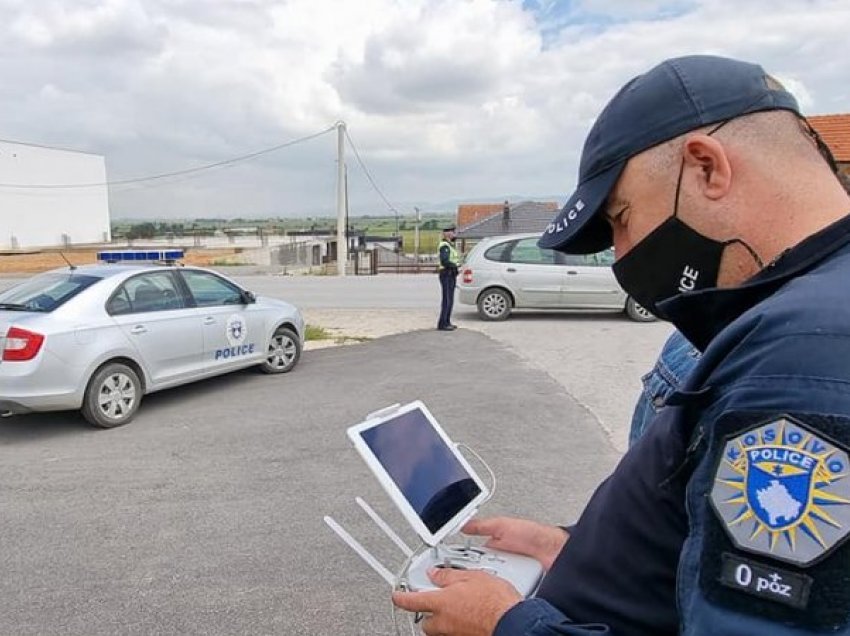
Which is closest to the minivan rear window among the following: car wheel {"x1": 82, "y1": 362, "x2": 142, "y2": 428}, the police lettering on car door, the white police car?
the white police car

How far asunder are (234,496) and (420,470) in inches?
113

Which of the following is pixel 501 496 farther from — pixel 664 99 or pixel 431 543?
pixel 664 99

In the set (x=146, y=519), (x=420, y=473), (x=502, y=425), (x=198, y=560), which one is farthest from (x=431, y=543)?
(x=502, y=425)

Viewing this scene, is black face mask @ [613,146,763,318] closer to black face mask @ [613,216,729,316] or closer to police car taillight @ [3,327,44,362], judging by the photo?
black face mask @ [613,216,729,316]

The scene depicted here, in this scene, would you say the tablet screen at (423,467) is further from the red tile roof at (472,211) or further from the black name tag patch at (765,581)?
the red tile roof at (472,211)

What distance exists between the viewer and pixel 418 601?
135cm

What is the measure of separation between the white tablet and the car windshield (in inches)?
202

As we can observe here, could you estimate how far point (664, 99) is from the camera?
1.08 meters

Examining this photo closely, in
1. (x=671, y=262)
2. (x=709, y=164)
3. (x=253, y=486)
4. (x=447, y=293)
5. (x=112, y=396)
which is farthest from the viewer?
(x=447, y=293)

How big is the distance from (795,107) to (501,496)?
11.5ft

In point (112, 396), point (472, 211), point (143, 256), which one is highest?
point (472, 211)

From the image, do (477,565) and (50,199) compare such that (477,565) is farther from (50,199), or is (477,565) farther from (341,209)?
(50,199)

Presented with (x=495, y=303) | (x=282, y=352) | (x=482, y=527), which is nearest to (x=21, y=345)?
(x=282, y=352)

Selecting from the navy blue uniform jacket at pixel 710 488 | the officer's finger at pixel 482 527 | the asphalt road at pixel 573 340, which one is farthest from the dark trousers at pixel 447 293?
the navy blue uniform jacket at pixel 710 488
